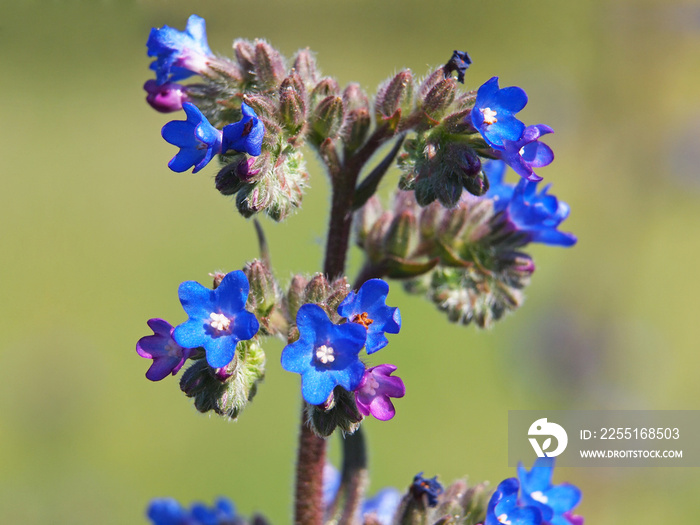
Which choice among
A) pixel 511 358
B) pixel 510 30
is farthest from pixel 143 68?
pixel 511 358

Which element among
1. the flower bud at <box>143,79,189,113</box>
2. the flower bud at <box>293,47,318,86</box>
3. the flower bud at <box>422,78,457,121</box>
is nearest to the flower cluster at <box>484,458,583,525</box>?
the flower bud at <box>422,78,457,121</box>

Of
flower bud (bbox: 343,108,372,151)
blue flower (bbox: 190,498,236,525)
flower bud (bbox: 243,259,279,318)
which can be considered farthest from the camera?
blue flower (bbox: 190,498,236,525)

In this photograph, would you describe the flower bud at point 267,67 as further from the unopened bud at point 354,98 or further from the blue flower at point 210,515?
the blue flower at point 210,515

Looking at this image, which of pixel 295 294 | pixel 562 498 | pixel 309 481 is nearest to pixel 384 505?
pixel 309 481

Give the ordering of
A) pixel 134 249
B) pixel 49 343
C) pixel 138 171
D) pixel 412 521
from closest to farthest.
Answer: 1. pixel 412 521
2. pixel 49 343
3. pixel 134 249
4. pixel 138 171

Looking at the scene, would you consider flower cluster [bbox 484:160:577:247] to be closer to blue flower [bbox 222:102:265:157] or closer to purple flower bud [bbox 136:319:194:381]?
blue flower [bbox 222:102:265:157]

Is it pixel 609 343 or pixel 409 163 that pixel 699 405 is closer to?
pixel 609 343

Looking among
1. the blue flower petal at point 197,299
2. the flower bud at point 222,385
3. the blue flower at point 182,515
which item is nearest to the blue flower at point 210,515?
the blue flower at point 182,515
